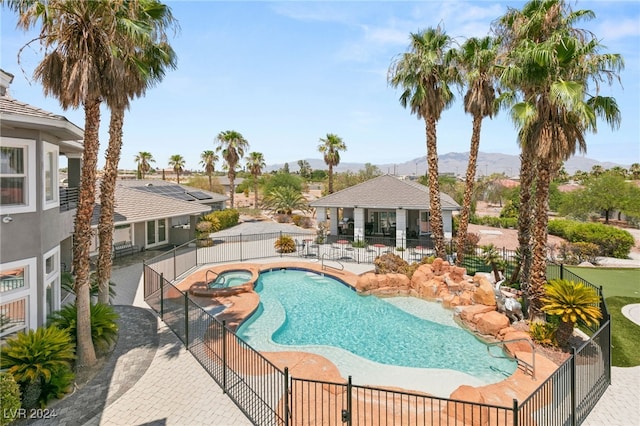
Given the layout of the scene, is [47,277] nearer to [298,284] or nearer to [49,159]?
[49,159]

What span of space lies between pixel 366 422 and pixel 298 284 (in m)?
11.6

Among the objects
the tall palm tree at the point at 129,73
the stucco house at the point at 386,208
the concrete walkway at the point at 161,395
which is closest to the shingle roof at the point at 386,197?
the stucco house at the point at 386,208

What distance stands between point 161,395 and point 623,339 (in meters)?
13.7

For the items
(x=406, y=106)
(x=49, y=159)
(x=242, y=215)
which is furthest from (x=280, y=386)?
(x=242, y=215)

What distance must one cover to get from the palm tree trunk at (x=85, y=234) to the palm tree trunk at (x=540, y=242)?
13.6 m

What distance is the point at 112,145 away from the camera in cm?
1176

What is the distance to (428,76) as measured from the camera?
18328 millimetres

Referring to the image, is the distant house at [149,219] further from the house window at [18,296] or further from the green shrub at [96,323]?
the house window at [18,296]

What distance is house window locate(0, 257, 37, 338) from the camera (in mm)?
7508

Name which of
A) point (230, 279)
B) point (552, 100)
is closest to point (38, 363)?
point (230, 279)

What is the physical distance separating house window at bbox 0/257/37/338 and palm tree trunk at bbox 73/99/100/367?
909 millimetres

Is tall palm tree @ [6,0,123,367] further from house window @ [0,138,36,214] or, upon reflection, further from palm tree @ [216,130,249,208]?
palm tree @ [216,130,249,208]

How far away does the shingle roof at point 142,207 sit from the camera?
2022 cm

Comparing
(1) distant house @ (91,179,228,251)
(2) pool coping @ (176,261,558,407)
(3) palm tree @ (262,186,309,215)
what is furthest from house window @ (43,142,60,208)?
(3) palm tree @ (262,186,309,215)
